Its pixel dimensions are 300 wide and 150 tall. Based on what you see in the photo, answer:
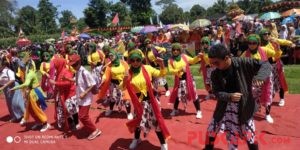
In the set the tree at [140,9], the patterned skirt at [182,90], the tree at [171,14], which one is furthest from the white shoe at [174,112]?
the tree at [171,14]

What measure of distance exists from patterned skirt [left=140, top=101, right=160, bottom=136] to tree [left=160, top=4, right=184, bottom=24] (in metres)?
76.8

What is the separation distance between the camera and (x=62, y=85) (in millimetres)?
7984

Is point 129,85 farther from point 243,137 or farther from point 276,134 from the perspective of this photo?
point 276,134

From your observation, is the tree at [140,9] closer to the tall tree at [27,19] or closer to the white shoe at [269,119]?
the tall tree at [27,19]

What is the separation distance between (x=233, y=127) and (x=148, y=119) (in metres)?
1.91

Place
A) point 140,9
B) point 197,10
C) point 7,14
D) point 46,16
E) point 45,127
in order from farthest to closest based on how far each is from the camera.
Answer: point 197,10 < point 7,14 < point 46,16 < point 140,9 < point 45,127

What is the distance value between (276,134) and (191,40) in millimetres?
14452

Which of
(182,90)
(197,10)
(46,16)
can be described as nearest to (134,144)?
(182,90)

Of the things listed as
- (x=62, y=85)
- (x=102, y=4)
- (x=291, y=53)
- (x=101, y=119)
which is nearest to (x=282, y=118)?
(x=101, y=119)

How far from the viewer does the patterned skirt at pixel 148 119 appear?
21.3 ft

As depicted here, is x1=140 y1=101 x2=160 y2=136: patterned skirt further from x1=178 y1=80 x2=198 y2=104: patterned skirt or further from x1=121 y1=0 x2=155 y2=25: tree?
x1=121 y1=0 x2=155 y2=25: tree

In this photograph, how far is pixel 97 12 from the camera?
191 ft

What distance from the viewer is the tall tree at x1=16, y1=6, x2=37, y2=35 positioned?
64.6 meters

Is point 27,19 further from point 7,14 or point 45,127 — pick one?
point 45,127
